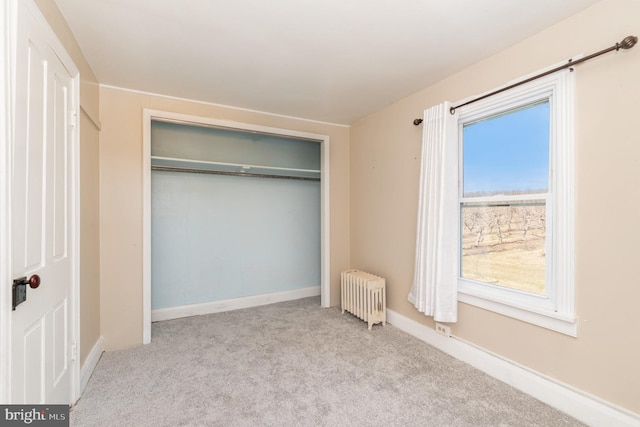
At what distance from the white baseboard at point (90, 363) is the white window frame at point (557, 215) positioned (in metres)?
3.13

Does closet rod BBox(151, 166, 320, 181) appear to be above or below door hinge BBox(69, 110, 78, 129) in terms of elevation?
below

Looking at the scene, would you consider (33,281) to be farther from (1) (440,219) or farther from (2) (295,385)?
(1) (440,219)

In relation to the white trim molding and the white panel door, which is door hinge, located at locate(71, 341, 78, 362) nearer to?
the white panel door

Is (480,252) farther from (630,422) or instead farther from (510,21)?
(510,21)

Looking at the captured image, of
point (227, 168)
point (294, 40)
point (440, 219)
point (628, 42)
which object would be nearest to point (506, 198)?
point (440, 219)

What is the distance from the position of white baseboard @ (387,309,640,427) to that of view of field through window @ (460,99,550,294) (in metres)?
0.57

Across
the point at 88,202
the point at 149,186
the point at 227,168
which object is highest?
the point at 227,168

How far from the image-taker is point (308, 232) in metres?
4.31

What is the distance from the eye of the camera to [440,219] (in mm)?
2373

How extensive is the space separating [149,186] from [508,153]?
10.6 feet

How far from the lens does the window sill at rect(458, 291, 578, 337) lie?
5.64 ft

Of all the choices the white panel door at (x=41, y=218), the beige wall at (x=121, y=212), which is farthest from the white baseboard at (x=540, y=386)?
the beige wall at (x=121, y=212)

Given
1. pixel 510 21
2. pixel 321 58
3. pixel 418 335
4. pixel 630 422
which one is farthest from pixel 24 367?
pixel 510 21

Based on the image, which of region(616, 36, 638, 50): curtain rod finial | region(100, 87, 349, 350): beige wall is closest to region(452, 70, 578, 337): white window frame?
region(616, 36, 638, 50): curtain rod finial
